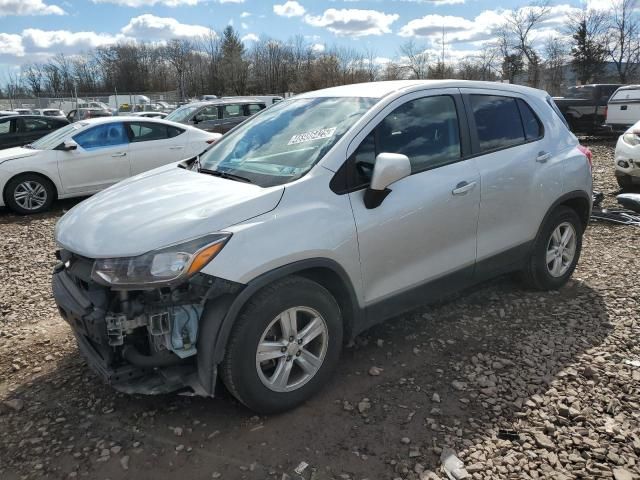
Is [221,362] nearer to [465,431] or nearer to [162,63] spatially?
[465,431]

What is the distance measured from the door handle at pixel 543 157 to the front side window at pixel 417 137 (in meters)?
0.87

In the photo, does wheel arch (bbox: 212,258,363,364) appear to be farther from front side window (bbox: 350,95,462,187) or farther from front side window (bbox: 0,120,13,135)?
front side window (bbox: 0,120,13,135)

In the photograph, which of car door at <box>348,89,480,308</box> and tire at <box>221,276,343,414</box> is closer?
tire at <box>221,276,343,414</box>

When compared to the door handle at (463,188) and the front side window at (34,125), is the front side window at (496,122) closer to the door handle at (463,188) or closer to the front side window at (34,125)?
the door handle at (463,188)

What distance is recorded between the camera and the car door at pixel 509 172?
3.80m

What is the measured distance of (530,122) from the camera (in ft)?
13.9

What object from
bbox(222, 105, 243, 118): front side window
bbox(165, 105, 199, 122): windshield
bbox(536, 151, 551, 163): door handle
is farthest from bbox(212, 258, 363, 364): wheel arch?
bbox(222, 105, 243, 118): front side window

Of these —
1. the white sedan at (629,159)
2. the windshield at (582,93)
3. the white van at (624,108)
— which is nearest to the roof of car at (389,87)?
the white sedan at (629,159)

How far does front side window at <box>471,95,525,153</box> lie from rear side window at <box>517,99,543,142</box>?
0.06 meters

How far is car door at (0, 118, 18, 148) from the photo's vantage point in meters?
11.2

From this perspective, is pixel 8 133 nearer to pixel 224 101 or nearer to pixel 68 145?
pixel 68 145

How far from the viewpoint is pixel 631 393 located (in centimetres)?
312

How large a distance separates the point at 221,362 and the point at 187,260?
1.82 ft

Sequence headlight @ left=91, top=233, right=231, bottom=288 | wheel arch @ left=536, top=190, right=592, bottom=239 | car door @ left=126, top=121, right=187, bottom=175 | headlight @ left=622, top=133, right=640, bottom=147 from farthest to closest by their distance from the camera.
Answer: car door @ left=126, top=121, right=187, bottom=175
headlight @ left=622, top=133, right=640, bottom=147
wheel arch @ left=536, top=190, right=592, bottom=239
headlight @ left=91, top=233, right=231, bottom=288
